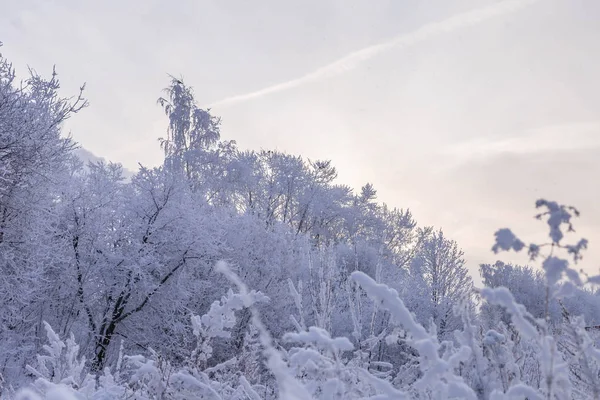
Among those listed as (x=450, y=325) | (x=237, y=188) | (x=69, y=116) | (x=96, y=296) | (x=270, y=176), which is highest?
(x=270, y=176)

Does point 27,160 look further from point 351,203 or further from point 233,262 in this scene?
point 351,203

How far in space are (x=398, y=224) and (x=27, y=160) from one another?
27.4 meters

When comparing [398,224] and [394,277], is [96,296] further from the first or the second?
[398,224]

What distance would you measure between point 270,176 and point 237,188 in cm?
324

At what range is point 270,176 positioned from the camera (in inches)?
1190

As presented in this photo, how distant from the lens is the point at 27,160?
10.9 metres

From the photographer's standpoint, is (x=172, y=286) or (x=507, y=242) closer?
(x=507, y=242)

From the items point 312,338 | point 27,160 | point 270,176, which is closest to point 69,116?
point 27,160

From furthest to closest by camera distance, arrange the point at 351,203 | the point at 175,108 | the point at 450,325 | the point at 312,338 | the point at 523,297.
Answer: the point at 351,203
the point at 523,297
the point at 175,108
the point at 450,325
the point at 312,338

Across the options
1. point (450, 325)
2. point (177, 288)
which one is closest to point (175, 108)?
point (177, 288)

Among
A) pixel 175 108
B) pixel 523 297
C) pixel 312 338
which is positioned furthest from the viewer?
pixel 523 297

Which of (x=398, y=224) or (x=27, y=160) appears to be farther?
(x=398, y=224)

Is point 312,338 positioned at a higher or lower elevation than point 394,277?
lower

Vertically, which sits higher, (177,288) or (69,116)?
(69,116)
